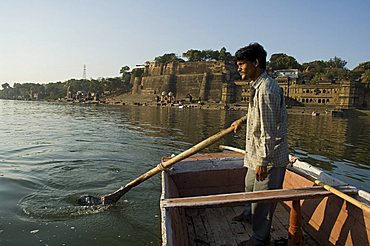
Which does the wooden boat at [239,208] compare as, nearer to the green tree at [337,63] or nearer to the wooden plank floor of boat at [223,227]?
the wooden plank floor of boat at [223,227]

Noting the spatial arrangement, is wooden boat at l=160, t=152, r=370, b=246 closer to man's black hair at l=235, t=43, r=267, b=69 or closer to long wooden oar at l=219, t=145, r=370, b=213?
long wooden oar at l=219, t=145, r=370, b=213

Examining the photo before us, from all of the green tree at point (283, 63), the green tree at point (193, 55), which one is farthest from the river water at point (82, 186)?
the green tree at point (193, 55)

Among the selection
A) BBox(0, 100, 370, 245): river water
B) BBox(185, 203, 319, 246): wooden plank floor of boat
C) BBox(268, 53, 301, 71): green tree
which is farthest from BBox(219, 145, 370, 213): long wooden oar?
BBox(268, 53, 301, 71): green tree

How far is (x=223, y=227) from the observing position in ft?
14.2

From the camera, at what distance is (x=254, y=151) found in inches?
127

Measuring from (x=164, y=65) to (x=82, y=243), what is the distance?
95.2 meters

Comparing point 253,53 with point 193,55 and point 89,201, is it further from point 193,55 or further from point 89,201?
point 193,55

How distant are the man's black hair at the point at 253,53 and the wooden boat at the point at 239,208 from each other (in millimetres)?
1397

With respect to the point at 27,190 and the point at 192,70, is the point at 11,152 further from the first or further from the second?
the point at 192,70

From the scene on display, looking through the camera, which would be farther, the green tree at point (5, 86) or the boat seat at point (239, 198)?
the green tree at point (5, 86)

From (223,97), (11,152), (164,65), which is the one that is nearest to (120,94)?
(164,65)

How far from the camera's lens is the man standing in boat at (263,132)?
2986 mm

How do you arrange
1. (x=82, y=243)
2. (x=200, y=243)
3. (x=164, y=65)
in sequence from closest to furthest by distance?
(x=200, y=243) < (x=82, y=243) < (x=164, y=65)

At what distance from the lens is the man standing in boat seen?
299cm
